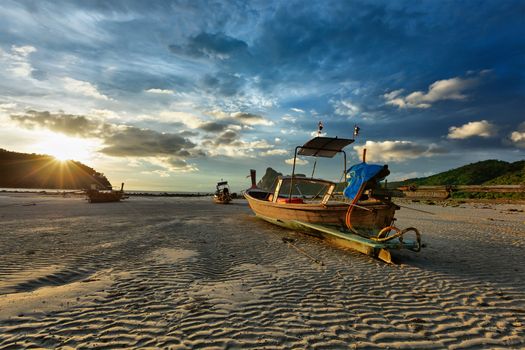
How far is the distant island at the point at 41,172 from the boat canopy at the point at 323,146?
11406 cm

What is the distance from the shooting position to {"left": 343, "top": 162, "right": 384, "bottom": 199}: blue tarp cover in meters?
8.87

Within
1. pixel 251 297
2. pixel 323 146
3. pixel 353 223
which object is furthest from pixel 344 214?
pixel 251 297

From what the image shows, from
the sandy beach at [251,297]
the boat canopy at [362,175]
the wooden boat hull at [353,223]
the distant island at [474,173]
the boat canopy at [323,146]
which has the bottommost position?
the sandy beach at [251,297]

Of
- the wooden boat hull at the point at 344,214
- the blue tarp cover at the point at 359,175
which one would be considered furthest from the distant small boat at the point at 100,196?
the blue tarp cover at the point at 359,175

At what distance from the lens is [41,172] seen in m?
126

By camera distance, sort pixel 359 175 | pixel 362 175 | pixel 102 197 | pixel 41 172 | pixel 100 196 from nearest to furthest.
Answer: pixel 362 175, pixel 359 175, pixel 100 196, pixel 102 197, pixel 41 172

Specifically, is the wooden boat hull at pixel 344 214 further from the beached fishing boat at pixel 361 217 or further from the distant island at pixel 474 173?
the distant island at pixel 474 173

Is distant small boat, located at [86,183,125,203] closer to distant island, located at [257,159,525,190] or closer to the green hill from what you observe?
distant island, located at [257,159,525,190]

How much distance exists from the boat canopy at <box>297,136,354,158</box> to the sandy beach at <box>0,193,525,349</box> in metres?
5.04

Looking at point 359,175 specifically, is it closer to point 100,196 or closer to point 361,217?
point 361,217

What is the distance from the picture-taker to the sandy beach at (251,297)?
3959 mm

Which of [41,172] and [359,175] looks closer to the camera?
[359,175]

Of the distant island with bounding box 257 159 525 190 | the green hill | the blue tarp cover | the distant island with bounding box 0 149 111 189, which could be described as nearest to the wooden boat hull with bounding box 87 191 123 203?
the distant island with bounding box 257 159 525 190

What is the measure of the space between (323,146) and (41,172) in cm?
15659
